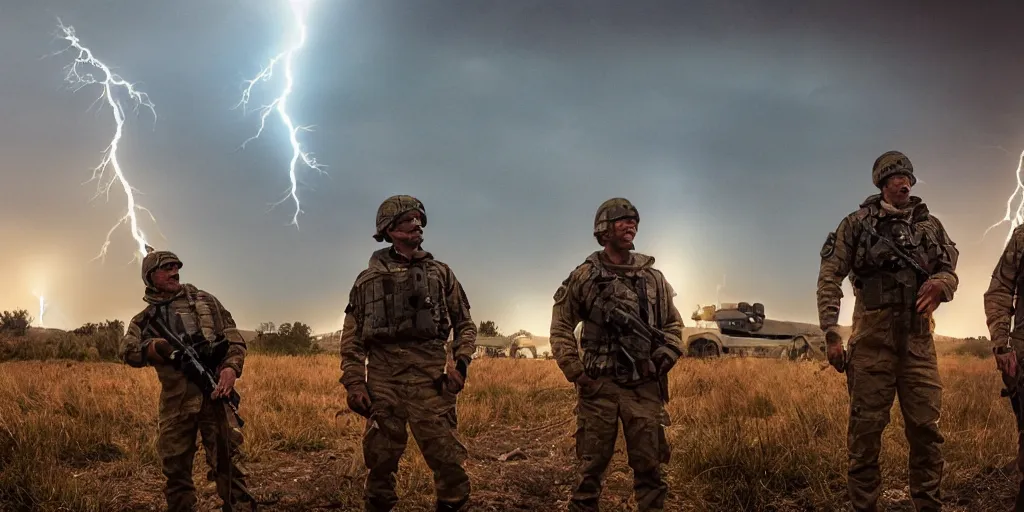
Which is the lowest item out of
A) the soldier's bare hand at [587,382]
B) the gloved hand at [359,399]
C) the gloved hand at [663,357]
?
the gloved hand at [359,399]

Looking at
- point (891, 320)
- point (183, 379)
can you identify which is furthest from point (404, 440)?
point (891, 320)

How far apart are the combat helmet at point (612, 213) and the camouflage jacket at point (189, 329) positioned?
114 inches

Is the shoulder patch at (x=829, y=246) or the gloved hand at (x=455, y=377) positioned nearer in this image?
the gloved hand at (x=455, y=377)

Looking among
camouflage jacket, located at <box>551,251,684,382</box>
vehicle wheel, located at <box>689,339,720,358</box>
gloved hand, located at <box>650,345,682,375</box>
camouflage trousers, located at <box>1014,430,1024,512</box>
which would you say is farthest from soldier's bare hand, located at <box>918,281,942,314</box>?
vehicle wheel, located at <box>689,339,720,358</box>

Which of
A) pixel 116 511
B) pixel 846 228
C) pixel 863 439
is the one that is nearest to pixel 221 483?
pixel 116 511

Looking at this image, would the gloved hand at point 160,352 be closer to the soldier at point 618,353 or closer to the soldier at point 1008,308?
the soldier at point 618,353

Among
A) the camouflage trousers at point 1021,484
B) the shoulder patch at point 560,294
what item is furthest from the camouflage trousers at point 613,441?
the camouflage trousers at point 1021,484

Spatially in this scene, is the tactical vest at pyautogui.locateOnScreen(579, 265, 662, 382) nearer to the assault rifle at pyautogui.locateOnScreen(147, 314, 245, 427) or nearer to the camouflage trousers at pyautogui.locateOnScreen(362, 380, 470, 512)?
the camouflage trousers at pyautogui.locateOnScreen(362, 380, 470, 512)

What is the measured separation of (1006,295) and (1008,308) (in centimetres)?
10

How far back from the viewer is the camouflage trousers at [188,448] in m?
5.04

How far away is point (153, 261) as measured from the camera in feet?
17.2

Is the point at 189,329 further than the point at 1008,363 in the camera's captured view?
Yes

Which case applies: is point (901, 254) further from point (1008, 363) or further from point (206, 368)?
point (206, 368)

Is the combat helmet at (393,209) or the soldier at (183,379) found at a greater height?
the combat helmet at (393,209)
